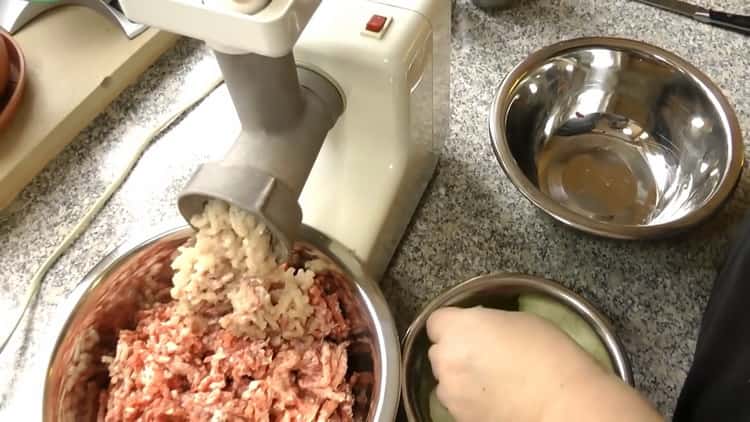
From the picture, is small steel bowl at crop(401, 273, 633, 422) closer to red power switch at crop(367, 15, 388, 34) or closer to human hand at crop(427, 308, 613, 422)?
human hand at crop(427, 308, 613, 422)

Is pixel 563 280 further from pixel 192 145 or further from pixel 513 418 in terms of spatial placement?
pixel 192 145

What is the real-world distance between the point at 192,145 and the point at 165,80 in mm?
114

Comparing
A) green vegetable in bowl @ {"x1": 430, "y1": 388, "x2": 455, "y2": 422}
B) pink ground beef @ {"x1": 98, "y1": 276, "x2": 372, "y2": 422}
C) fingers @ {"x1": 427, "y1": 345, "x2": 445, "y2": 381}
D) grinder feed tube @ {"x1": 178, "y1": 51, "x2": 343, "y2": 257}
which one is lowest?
green vegetable in bowl @ {"x1": 430, "y1": 388, "x2": 455, "y2": 422}

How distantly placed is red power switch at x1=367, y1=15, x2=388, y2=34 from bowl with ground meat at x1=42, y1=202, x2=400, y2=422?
167mm

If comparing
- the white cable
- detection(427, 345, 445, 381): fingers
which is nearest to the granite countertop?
the white cable

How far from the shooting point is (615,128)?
28.7 inches

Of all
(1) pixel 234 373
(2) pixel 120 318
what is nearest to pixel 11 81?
(2) pixel 120 318

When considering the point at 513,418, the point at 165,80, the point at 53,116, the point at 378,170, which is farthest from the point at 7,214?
the point at 513,418

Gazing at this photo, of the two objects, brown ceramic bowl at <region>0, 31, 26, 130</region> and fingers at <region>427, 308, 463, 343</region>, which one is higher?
brown ceramic bowl at <region>0, 31, 26, 130</region>

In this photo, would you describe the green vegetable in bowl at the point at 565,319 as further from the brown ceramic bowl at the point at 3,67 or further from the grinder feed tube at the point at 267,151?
the brown ceramic bowl at the point at 3,67

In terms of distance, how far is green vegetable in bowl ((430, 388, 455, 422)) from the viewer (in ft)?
1.72

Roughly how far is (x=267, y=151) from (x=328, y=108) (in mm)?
80

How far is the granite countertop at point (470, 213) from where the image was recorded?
0.61 m

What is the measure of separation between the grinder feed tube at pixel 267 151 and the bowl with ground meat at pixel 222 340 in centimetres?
6
